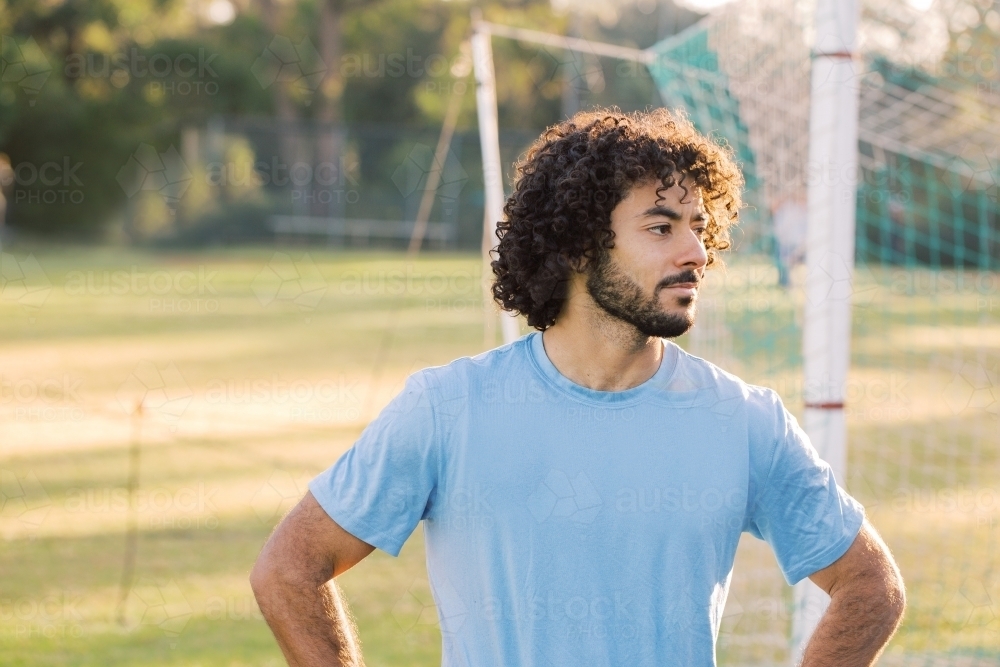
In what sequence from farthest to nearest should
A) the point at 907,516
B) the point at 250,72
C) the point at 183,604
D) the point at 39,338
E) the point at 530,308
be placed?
the point at 250,72
the point at 39,338
the point at 907,516
the point at 183,604
the point at 530,308

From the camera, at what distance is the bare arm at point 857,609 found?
224 centimetres

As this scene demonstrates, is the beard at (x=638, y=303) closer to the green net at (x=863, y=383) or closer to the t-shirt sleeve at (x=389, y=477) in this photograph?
the t-shirt sleeve at (x=389, y=477)

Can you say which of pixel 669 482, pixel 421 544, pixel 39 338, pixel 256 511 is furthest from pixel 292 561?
pixel 39 338

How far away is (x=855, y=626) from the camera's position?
223cm

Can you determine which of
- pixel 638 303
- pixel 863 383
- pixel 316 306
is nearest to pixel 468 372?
pixel 638 303

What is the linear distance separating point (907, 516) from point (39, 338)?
1239 cm

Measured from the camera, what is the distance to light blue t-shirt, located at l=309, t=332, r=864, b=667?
214 cm

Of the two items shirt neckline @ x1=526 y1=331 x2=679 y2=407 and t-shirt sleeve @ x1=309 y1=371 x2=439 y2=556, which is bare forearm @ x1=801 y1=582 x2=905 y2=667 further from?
t-shirt sleeve @ x1=309 y1=371 x2=439 y2=556

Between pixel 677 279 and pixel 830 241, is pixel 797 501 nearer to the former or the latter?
pixel 677 279

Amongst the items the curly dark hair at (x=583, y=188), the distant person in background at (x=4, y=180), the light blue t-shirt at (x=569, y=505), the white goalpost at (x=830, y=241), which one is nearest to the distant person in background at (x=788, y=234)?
the white goalpost at (x=830, y=241)

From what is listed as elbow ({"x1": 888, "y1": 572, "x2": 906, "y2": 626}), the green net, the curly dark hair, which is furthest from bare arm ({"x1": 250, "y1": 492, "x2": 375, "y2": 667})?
the green net

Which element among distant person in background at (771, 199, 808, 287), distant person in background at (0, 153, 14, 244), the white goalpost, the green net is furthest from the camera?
distant person in background at (0, 153, 14, 244)

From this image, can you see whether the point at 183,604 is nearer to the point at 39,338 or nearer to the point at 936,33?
the point at 936,33

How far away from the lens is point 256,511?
7.47m
